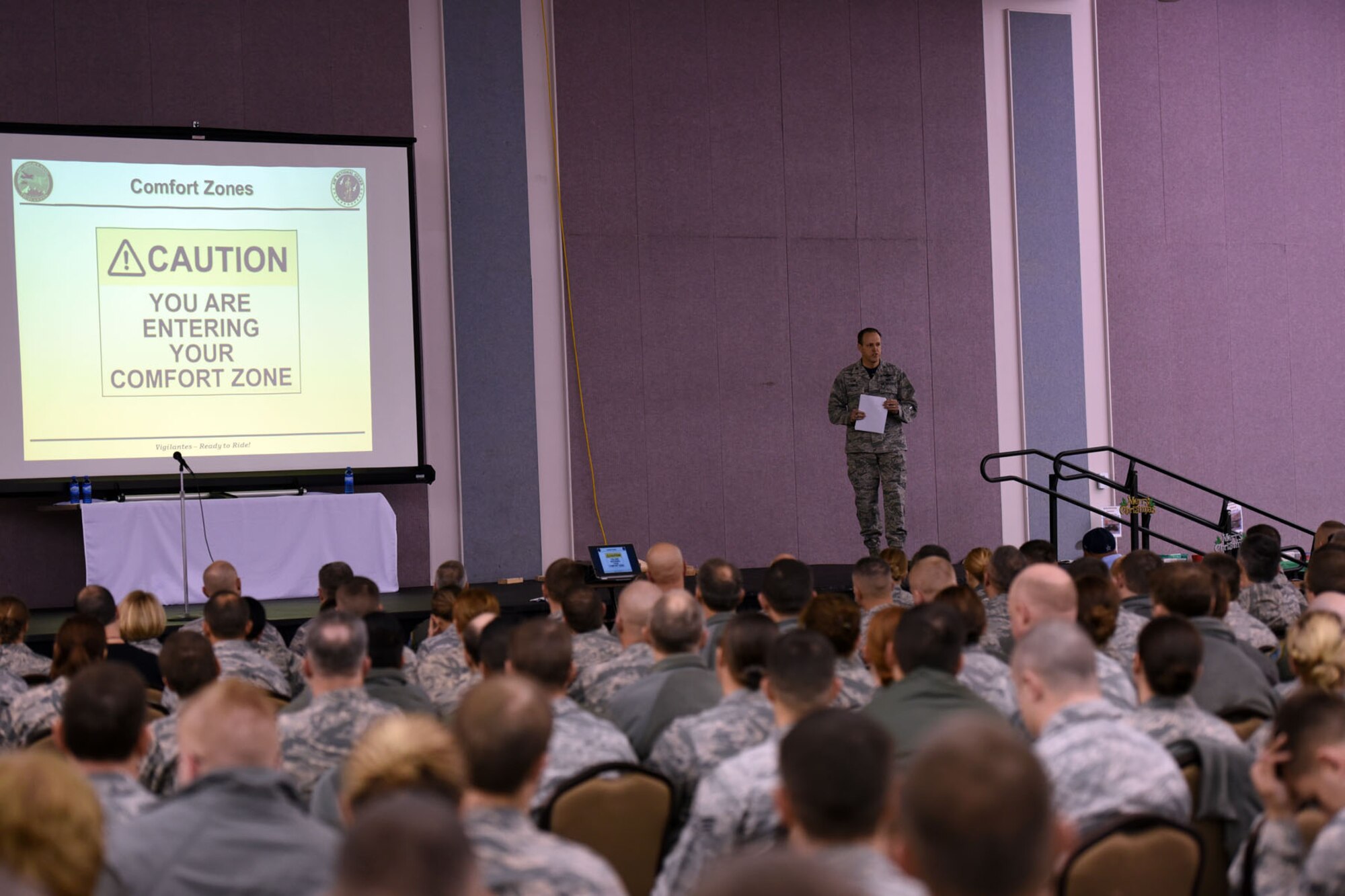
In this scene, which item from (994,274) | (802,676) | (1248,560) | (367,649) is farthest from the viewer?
(994,274)

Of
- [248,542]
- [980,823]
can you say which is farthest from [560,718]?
[248,542]

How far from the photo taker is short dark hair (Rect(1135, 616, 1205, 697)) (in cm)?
292

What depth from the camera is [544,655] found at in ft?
10.3

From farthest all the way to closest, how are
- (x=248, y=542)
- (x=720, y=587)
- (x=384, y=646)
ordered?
(x=248, y=542)
(x=720, y=587)
(x=384, y=646)

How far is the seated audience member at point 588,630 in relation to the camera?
4422 mm

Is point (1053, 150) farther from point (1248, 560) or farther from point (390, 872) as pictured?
point (390, 872)

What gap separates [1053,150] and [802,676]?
29.4 feet

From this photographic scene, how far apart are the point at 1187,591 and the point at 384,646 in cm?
238

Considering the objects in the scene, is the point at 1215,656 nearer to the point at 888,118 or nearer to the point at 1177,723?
the point at 1177,723

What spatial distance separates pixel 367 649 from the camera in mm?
3766

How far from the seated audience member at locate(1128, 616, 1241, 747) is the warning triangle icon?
7.28 m

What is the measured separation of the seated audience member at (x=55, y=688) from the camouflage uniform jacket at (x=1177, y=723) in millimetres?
2584

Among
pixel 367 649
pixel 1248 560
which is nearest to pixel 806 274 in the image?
pixel 1248 560

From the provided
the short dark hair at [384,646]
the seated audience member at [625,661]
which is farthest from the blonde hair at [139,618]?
the seated audience member at [625,661]
